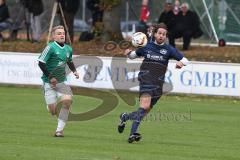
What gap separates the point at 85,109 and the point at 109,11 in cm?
1160

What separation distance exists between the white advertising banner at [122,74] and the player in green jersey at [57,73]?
34.5 ft

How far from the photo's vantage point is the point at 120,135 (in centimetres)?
1655

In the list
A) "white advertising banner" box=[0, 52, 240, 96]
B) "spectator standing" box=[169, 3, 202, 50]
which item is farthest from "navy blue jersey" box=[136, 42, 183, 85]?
"spectator standing" box=[169, 3, 202, 50]

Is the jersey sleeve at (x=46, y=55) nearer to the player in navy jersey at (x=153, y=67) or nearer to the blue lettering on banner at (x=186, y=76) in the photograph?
the player in navy jersey at (x=153, y=67)

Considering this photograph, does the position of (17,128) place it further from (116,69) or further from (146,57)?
(116,69)

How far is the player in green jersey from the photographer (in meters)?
15.9

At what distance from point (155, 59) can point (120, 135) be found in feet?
6.50

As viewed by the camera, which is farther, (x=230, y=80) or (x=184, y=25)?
(x=184, y=25)

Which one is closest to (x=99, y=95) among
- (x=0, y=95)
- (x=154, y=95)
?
(x=0, y=95)

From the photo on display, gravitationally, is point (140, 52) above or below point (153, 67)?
above

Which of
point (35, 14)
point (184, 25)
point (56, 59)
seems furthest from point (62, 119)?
point (35, 14)

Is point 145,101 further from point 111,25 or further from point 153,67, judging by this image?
point 111,25

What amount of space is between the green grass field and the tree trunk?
8.00 meters

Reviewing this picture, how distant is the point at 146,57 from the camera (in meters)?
15.4
